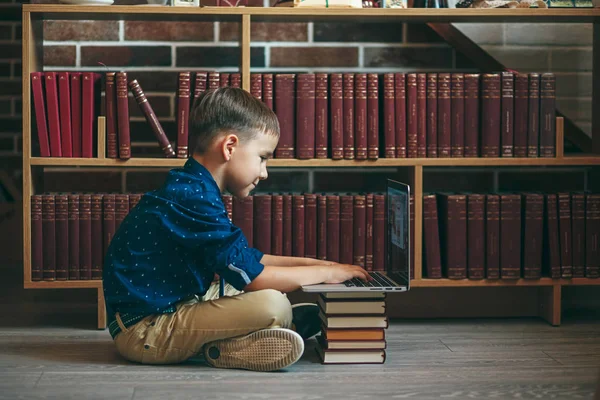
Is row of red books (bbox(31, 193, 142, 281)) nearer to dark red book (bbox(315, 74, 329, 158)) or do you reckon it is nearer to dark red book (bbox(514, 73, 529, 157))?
dark red book (bbox(315, 74, 329, 158))

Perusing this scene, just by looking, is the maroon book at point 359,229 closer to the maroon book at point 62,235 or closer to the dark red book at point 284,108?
the dark red book at point 284,108

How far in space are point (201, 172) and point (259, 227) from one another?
0.54 meters

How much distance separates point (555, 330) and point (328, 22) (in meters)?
1.19

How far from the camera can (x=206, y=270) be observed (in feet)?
6.59

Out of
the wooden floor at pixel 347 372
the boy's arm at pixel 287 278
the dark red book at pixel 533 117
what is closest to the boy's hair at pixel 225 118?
the boy's arm at pixel 287 278

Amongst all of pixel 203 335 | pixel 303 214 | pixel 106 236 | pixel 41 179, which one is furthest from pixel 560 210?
pixel 41 179

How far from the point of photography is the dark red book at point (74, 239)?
8.05 ft

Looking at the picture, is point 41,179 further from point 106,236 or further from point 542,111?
point 542,111

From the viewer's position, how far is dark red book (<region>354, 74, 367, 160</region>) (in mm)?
2480

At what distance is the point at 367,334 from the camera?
6.68ft

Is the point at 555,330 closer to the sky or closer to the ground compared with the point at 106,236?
closer to the ground

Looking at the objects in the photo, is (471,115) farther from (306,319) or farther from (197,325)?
(197,325)

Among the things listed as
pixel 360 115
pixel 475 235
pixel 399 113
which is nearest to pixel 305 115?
pixel 360 115

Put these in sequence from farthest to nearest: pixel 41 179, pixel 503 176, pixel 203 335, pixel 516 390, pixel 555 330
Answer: pixel 503 176 < pixel 41 179 < pixel 555 330 < pixel 203 335 < pixel 516 390
